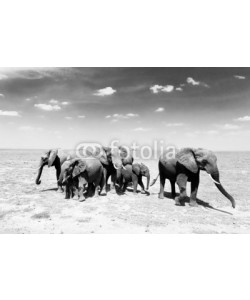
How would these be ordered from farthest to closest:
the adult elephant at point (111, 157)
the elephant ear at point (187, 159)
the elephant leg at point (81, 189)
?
1. the adult elephant at point (111, 157)
2. the elephant leg at point (81, 189)
3. the elephant ear at point (187, 159)

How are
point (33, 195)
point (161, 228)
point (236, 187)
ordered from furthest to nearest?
point (236, 187) < point (33, 195) < point (161, 228)

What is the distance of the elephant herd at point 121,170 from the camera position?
28.5 ft

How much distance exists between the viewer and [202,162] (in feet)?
28.3

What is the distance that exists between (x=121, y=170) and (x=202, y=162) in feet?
12.9

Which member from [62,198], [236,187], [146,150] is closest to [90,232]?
[62,198]

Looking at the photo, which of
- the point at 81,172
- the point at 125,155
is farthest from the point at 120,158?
the point at 81,172

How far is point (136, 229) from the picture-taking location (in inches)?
265

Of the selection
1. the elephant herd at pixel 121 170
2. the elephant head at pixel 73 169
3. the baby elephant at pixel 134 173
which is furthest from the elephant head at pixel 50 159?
the baby elephant at pixel 134 173

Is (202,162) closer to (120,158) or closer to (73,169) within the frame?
(120,158)

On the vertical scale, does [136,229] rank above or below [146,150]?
below

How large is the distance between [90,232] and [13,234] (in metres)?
2.13

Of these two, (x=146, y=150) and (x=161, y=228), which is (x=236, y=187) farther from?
(x=161, y=228)

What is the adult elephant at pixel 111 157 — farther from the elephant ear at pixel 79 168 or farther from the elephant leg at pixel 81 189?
the elephant leg at pixel 81 189

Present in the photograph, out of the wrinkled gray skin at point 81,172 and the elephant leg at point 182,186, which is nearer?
the elephant leg at point 182,186
